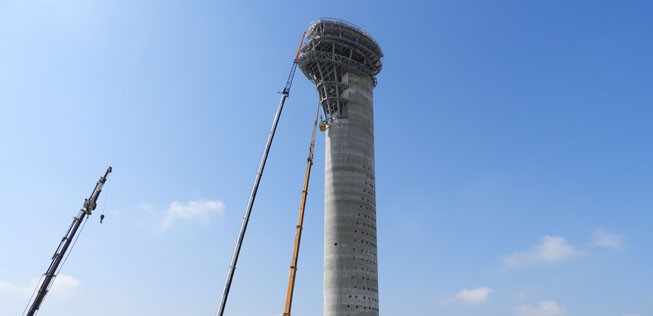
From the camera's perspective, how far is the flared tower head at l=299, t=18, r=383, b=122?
81.2 metres

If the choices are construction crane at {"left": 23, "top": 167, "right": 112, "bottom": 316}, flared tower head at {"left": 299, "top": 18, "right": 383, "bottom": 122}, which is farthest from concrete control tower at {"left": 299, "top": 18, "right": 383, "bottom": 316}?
construction crane at {"left": 23, "top": 167, "right": 112, "bottom": 316}

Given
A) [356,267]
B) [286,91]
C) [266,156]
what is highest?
[286,91]

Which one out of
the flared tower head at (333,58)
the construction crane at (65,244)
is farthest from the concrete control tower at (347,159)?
the construction crane at (65,244)

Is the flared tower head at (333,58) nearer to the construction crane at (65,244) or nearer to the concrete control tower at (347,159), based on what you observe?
the concrete control tower at (347,159)

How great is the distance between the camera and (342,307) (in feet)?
219

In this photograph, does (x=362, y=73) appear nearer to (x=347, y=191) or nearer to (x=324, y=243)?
(x=347, y=191)

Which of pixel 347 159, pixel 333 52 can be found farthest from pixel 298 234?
pixel 333 52

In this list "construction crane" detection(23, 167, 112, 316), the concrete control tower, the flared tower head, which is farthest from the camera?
the flared tower head

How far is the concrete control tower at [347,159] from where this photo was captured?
68.8 m

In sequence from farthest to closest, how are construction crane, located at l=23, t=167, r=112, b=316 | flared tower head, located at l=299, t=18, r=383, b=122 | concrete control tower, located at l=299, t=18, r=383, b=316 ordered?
flared tower head, located at l=299, t=18, r=383, b=122
concrete control tower, located at l=299, t=18, r=383, b=316
construction crane, located at l=23, t=167, r=112, b=316

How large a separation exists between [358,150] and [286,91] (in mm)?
15356

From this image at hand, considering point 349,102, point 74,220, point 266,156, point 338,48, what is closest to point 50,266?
point 74,220

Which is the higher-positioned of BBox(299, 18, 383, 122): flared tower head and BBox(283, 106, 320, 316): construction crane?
BBox(299, 18, 383, 122): flared tower head

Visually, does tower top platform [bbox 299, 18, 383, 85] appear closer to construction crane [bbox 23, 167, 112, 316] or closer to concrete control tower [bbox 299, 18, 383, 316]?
concrete control tower [bbox 299, 18, 383, 316]
